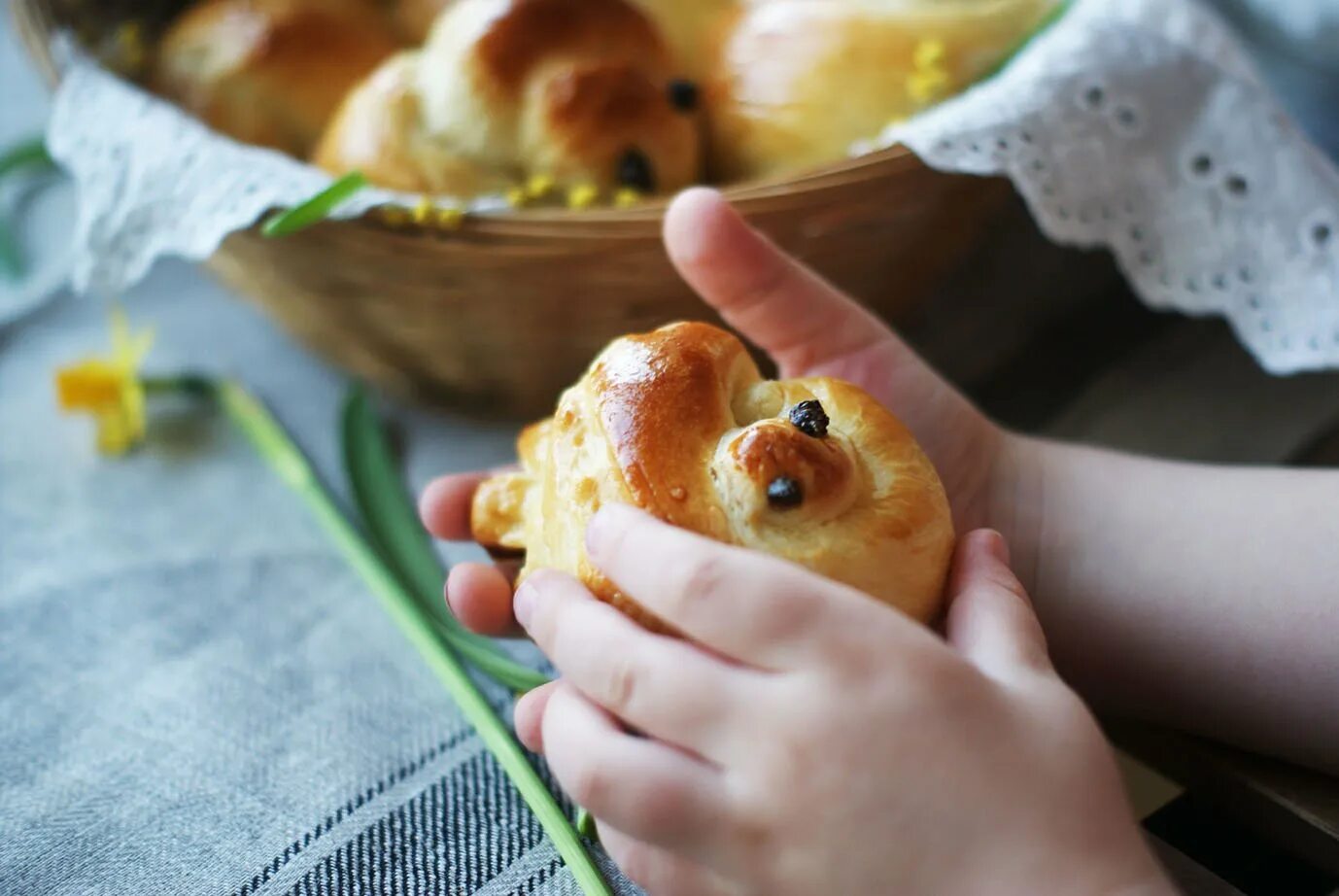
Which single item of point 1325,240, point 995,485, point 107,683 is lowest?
point 107,683

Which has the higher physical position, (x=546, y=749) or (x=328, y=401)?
(x=546, y=749)

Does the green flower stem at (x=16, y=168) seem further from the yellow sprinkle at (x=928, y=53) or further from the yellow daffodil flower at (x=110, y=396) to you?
the yellow sprinkle at (x=928, y=53)

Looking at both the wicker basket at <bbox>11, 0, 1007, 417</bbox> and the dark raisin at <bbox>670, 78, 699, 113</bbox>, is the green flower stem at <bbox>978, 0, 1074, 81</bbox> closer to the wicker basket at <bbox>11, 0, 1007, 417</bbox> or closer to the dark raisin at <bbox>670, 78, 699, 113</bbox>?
the wicker basket at <bbox>11, 0, 1007, 417</bbox>

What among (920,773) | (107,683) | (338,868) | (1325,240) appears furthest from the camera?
(1325,240)

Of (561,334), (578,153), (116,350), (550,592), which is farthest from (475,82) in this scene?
(550,592)

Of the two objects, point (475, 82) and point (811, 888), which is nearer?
point (811, 888)

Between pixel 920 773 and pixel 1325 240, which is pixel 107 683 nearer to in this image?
pixel 920 773
